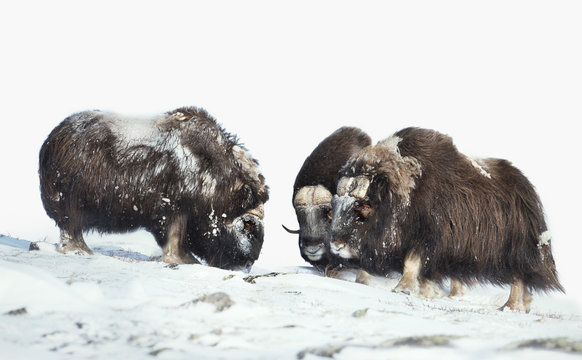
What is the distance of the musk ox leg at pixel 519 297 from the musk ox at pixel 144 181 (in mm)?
2467

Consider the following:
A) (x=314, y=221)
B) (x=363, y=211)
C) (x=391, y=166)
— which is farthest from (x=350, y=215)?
(x=314, y=221)

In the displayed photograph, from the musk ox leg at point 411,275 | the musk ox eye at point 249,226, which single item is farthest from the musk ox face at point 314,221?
the musk ox leg at point 411,275

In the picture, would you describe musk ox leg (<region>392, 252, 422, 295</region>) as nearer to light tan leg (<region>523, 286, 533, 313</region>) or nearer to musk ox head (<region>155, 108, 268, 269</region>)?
light tan leg (<region>523, 286, 533, 313</region>)

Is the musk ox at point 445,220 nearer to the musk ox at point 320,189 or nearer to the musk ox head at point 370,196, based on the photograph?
the musk ox head at point 370,196

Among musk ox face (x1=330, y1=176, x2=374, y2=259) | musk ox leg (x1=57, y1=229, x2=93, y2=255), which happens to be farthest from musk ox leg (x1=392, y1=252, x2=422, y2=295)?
musk ox leg (x1=57, y1=229, x2=93, y2=255)

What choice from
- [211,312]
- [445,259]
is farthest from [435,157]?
[211,312]

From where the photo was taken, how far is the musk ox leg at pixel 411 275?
16.6ft

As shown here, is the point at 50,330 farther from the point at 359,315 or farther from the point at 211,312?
the point at 359,315

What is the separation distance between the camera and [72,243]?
18.4ft

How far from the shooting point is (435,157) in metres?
5.32

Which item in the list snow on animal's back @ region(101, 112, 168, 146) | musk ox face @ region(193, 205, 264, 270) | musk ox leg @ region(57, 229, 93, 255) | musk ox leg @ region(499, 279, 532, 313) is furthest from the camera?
musk ox face @ region(193, 205, 264, 270)

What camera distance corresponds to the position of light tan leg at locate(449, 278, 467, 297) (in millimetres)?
5594

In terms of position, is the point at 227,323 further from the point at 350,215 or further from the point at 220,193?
the point at 220,193

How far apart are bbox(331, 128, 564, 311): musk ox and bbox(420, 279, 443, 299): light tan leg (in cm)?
2
